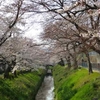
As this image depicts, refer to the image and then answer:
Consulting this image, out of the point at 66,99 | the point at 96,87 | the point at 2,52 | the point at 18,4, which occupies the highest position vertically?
the point at 18,4

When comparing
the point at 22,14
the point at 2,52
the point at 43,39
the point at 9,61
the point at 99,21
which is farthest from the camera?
the point at 9,61

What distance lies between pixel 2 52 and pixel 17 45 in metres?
2.58

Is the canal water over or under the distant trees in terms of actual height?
under

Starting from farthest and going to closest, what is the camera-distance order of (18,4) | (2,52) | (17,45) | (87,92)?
(17,45)
(2,52)
(87,92)
(18,4)

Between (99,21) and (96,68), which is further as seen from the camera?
(96,68)

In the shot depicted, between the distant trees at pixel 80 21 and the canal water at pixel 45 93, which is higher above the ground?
the distant trees at pixel 80 21

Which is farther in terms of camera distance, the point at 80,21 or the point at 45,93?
the point at 45,93

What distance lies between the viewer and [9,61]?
1261 inches

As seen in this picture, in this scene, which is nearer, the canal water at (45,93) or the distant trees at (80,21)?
the distant trees at (80,21)

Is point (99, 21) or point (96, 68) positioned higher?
point (99, 21)

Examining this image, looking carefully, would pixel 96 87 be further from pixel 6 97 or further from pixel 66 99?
pixel 6 97

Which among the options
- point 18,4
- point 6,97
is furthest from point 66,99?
point 18,4

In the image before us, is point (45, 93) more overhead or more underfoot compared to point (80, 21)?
more underfoot

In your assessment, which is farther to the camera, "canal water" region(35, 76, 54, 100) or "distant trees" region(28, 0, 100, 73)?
"canal water" region(35, 76, 54, 100)
